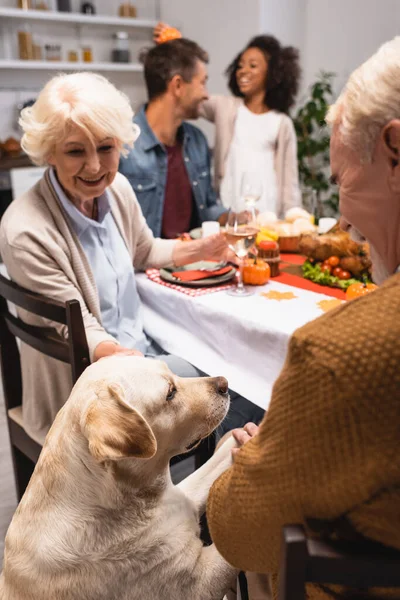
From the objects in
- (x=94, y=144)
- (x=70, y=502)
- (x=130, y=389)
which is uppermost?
(x=94, y=144)

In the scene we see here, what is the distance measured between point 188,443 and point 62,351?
1.62 ft

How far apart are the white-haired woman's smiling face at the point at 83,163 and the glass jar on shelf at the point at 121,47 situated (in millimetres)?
4162

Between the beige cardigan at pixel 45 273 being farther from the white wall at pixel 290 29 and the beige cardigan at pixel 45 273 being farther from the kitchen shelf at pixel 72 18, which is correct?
the kitchen shelf at pixel 72 18

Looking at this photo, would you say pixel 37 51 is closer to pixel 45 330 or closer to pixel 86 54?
pixel 86 54

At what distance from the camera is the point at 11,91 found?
520cm

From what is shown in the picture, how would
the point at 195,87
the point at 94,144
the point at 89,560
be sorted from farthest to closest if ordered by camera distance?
the point at 195,87
the point at 94,144
the point at 89,560

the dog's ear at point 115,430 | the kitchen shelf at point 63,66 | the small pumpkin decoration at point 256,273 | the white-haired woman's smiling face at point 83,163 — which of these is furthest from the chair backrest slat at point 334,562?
the kitchen shelf at point 63,66

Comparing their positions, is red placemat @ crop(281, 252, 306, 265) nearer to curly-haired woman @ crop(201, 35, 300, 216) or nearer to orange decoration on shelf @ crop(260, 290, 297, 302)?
orange decoration on shelf @ crop(260, 290, 297, 302)

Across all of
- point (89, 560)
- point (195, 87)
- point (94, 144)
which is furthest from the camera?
point (195, 87)

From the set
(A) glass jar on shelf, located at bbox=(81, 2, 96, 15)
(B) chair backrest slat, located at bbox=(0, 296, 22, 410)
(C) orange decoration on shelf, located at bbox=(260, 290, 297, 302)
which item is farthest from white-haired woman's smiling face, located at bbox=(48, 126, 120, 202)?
(A) glass jar on shelf, located at bbox=(81, 2, 96, 15)

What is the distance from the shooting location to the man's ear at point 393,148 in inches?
34.1

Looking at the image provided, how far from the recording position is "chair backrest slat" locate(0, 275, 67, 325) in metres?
1.40

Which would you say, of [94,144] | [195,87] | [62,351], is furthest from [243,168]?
[62,351]

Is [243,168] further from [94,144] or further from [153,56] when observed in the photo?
[94,144]
